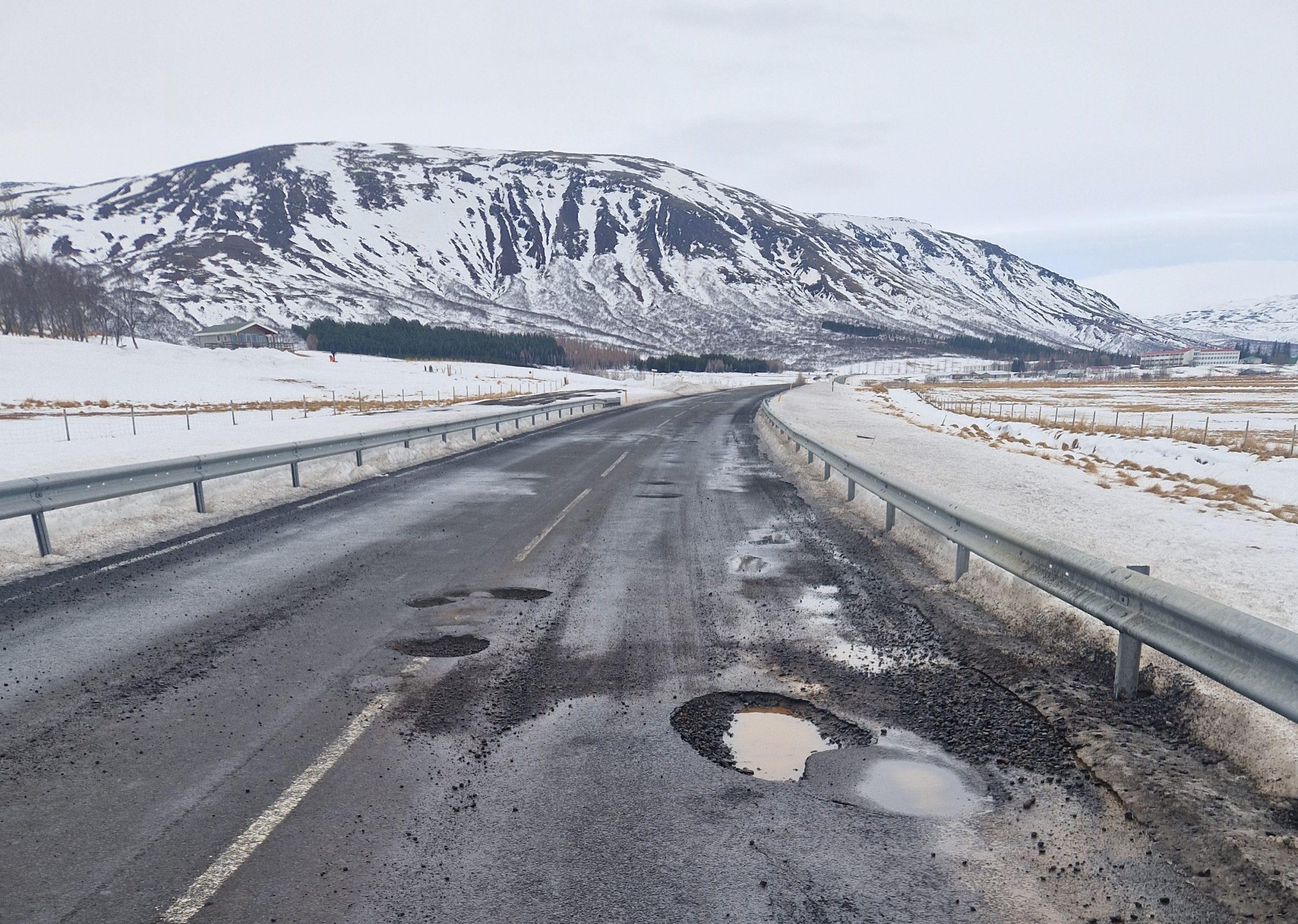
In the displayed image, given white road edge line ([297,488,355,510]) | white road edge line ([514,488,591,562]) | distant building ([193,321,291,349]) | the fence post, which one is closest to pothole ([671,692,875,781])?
the fence post

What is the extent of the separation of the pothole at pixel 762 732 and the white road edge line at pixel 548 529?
166 inches

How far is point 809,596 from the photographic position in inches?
280

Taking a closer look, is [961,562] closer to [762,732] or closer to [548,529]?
[762,732]

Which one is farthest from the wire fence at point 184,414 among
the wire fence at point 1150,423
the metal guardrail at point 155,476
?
the wire fence at point 1150,423

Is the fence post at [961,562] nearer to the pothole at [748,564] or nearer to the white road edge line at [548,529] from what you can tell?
the pothole at [748,564]

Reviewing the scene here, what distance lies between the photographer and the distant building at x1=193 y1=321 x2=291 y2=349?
12050 cm

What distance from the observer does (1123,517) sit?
458 inches

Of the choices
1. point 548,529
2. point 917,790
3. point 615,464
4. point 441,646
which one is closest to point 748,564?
point 548,529

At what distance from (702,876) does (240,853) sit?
1.93 metres

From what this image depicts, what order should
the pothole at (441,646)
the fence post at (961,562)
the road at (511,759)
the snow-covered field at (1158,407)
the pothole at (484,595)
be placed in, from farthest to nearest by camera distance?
1. the snow-covered field at (1158,407)
2. the fence post at (961,562)
3. the pothole at (484,595)
4. the pothole at (441,646)
5. the road at (511,759)

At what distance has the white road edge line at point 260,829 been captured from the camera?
2865 mm

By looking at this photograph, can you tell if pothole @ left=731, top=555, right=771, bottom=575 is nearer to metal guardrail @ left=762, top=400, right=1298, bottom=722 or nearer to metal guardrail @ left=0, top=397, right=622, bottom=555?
metal guardrail @ left=762, top=400, right=1298, bottom=722

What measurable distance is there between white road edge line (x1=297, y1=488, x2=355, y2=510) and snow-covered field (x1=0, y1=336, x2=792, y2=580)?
1.65 feet

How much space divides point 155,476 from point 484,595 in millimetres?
6305
